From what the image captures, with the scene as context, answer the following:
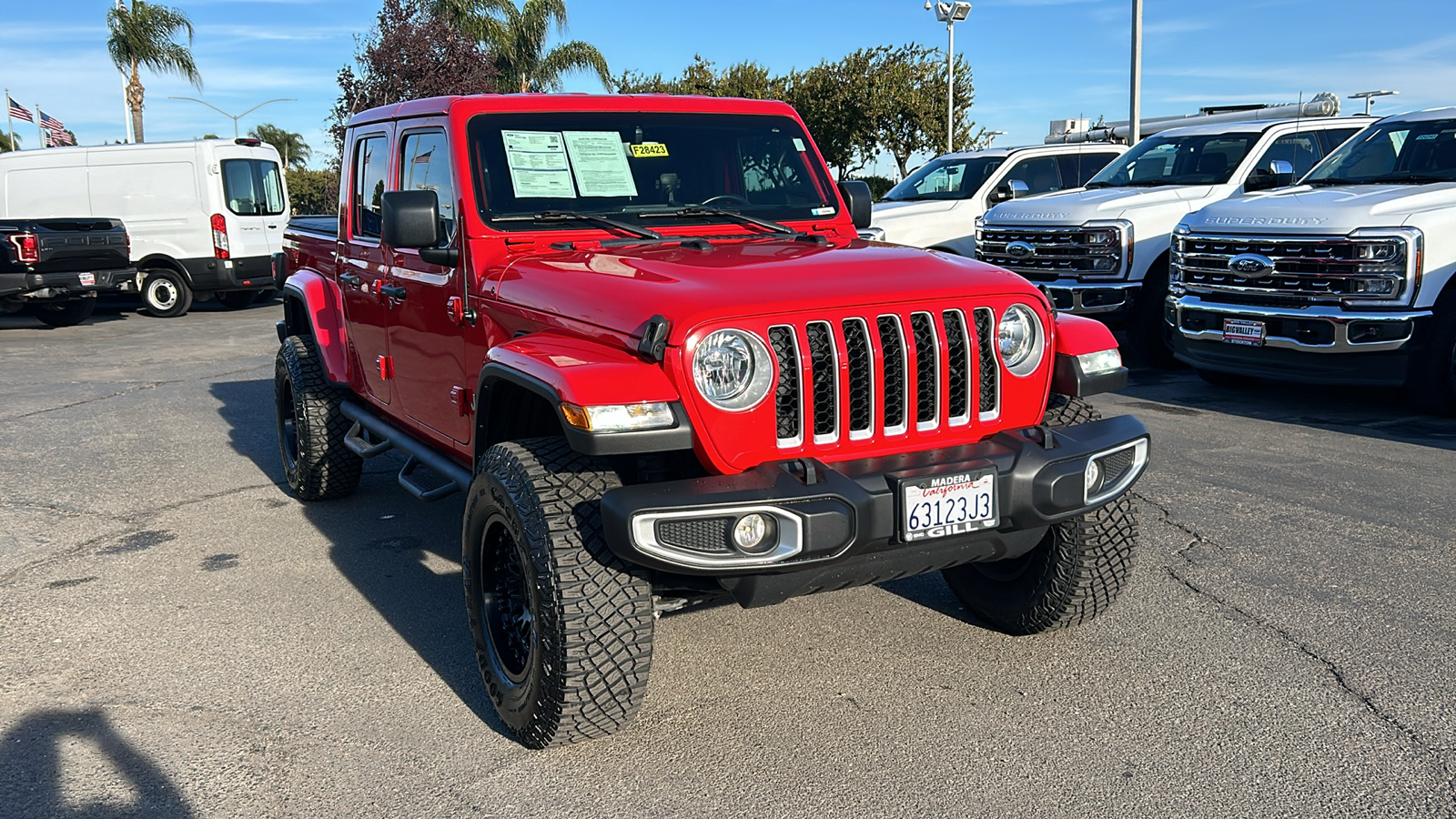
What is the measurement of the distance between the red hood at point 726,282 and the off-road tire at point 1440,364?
5.22m

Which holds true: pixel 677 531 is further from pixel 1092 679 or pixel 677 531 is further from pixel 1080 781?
pixel 1092 679

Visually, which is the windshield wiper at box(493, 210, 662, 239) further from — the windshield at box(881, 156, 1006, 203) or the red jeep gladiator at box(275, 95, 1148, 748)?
the windshield at box(881, 156, 1006, 203)

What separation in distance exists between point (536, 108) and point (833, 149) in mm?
36847

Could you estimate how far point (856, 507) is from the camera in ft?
10.3

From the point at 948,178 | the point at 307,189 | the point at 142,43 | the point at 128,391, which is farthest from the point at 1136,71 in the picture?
the point at 307,189

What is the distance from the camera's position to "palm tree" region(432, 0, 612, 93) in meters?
32.1

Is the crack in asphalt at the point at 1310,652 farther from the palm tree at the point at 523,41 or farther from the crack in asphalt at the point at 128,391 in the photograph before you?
the palm tree at the point at 523,41

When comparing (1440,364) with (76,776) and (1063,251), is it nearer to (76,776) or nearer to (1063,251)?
(1063,251)

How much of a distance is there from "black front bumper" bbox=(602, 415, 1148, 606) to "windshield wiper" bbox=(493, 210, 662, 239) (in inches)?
57.7

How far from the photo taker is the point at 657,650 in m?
4.30

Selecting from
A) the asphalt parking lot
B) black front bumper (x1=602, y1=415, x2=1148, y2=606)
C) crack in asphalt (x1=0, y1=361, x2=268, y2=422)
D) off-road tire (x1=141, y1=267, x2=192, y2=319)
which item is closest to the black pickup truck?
off-road tire (x1=141, y1=267, x2=192, y2=319)

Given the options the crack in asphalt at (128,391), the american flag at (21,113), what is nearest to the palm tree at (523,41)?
the american flag at (21,113)

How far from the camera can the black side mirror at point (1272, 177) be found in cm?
977

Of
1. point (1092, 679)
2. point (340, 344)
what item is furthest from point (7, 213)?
point (1092, 679)
